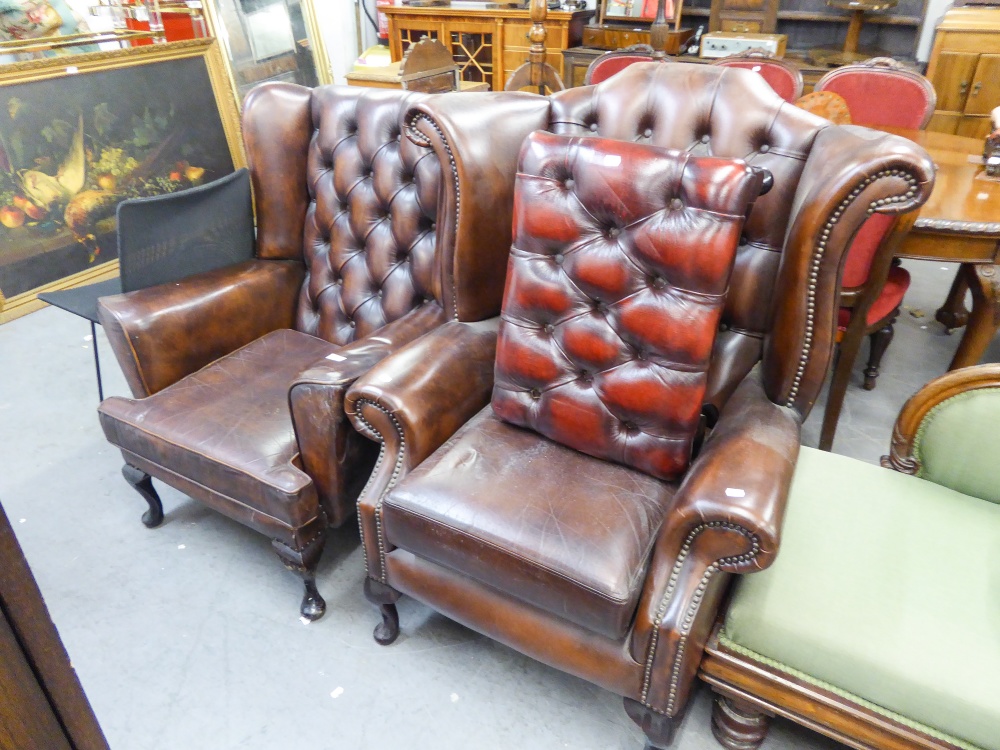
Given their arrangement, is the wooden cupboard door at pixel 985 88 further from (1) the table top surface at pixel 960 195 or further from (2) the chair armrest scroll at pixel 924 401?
(2) the chair armrest scroll at pixel 924 401

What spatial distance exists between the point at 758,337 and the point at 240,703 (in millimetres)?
1366

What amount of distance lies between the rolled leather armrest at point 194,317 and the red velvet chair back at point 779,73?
2063 mm

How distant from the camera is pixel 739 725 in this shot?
4.25 feet

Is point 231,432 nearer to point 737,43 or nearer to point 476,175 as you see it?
point 476,175

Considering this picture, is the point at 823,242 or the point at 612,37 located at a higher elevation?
the point at 612,37

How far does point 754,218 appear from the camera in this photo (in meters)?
1.38

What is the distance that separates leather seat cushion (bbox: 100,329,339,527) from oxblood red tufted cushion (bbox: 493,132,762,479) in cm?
51

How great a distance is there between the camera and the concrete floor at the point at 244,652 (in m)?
1.38

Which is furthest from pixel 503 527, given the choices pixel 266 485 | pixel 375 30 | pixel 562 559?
pixel 375 30

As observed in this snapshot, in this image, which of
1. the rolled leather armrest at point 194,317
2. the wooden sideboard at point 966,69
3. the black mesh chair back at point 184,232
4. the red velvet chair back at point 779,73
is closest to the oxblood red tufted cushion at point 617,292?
the rolled leather armrest at point 194,317

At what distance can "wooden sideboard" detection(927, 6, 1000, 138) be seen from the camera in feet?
11.5

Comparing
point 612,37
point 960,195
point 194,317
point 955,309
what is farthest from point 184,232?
point 612,37

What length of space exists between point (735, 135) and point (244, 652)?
5.16 feet

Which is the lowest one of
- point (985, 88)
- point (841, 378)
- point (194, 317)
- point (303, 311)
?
point (841, 378)
